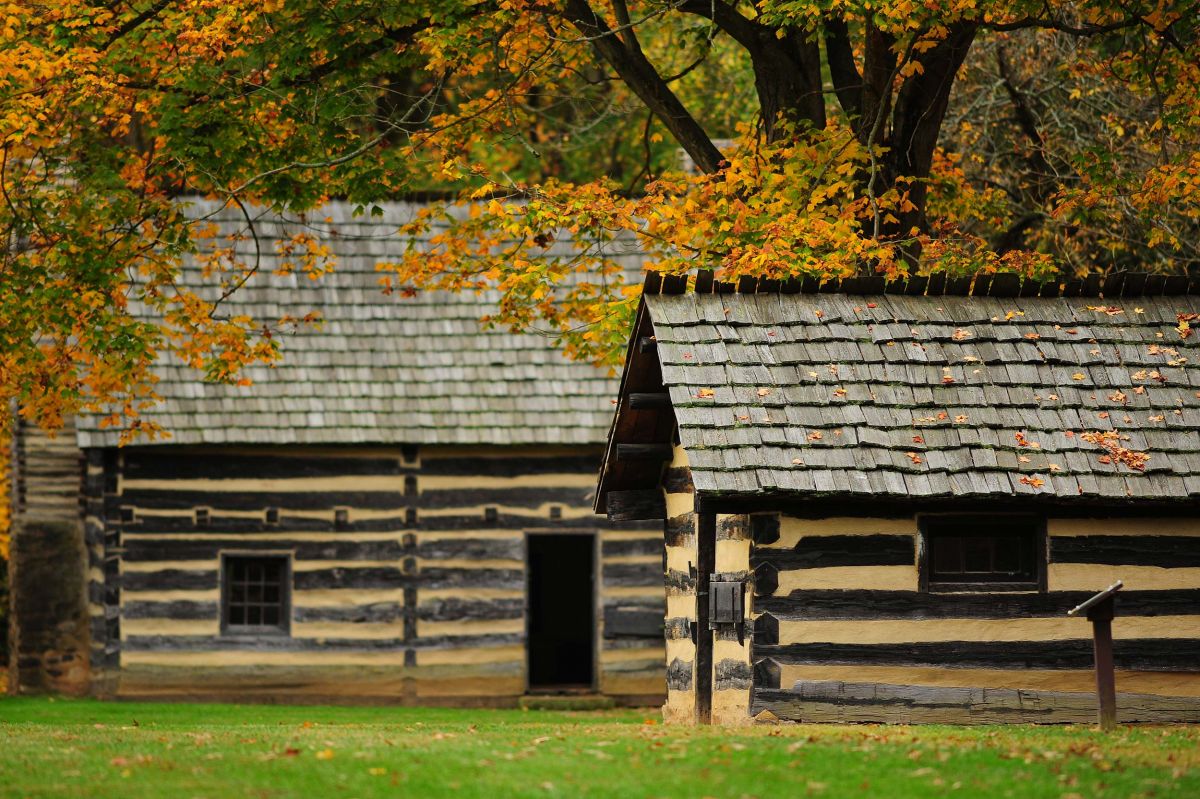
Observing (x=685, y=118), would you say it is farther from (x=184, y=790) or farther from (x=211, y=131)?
(x=184, y=790)

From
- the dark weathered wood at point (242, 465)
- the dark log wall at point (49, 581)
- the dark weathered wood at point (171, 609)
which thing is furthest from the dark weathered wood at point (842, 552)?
the dark log wall at point (49, 581)

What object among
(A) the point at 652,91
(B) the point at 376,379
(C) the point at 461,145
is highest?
(A) the point at 652,91

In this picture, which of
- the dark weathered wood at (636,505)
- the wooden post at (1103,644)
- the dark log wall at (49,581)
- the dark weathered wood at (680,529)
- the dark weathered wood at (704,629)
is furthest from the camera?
the dark log wall at (49,581)

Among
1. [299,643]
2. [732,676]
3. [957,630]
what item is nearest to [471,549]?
[299,643]

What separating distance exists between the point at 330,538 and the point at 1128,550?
36.1 ft

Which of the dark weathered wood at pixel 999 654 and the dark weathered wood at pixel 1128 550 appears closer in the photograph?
the dark weathered wood at pixel 999 654

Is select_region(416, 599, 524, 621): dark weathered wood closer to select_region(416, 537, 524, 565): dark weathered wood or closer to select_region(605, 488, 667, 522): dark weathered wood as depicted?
select_region(416, 537, 524, 565): dark weathered wood

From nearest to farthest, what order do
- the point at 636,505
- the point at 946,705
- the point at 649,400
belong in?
the point at 946,705, the point at 649,400, the point at 636,505

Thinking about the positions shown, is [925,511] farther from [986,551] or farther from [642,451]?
[642,451]

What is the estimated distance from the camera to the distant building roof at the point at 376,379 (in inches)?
785

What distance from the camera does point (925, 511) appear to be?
11.7 m

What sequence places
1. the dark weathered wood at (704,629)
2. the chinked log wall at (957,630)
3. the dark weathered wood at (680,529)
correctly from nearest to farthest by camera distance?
the chinked log wall at (957,630)
the dark weathered wood at (704,629)
the dark weathered wood at (680,529)

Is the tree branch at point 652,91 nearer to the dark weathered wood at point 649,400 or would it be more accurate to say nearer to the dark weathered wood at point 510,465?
the dark weathered wood at point 649,400

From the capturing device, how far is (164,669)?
64.6ft
